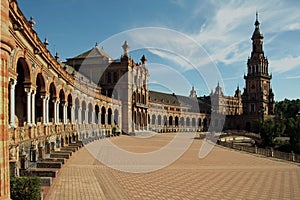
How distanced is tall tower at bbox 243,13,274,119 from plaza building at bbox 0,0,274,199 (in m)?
0.34

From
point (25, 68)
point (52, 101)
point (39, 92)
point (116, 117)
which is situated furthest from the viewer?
point (116, 117)

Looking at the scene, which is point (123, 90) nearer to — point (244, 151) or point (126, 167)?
point (244, 151)

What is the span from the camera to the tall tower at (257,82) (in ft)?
346

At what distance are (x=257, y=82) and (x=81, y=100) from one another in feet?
272

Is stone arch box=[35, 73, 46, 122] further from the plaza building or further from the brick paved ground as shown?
the brick paved ground

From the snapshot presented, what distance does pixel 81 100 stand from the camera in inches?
1524

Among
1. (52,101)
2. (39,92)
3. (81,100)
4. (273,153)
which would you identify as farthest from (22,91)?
(273,153)

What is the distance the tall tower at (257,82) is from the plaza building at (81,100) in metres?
0.34

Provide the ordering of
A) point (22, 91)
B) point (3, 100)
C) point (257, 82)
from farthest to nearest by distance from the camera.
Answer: point (257, 82) < point (22, 91) < point (3, 100)

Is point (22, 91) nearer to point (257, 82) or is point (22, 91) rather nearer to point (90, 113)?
point (90, 113)

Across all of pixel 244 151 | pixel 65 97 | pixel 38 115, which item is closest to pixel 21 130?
pixel 38 115

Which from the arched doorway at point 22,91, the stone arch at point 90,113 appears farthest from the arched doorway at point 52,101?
the stone arch at point 90,113

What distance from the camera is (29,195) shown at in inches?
376

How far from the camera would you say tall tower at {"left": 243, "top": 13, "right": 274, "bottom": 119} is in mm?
105562
